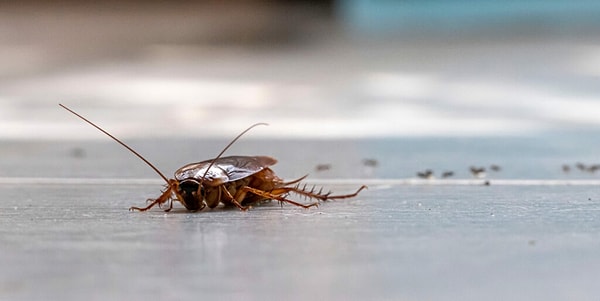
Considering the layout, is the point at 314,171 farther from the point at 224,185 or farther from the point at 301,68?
the point at 301,68

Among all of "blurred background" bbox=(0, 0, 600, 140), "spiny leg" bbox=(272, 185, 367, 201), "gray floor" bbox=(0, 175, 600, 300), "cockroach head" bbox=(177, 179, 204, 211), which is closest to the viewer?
"gray floor" bbox=(0, 175, 600, 300)

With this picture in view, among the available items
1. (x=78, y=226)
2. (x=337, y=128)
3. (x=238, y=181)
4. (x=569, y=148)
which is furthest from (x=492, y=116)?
(x=78, y=226)

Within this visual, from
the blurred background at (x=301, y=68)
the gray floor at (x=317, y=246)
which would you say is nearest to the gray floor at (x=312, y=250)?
the gray floor at (x=317, y=246)

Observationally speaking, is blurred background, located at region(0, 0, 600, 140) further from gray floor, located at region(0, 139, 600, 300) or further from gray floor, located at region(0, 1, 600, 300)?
gray floor, located at region(0, 139, 600, 300)

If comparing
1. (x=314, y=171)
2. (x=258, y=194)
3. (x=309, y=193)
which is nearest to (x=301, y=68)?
(x=314, y=171)

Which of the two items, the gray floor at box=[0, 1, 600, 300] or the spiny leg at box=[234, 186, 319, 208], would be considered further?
the spiny leg at box=[234, 186, 319, 208]

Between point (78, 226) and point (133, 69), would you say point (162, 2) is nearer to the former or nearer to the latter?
point (133, 69)

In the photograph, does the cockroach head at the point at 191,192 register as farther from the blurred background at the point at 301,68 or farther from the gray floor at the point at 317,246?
the blurred background at the point at 301,68

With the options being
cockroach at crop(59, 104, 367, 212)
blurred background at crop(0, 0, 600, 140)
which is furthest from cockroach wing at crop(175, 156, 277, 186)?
blurred background at crop(0, 0, 600, 140)

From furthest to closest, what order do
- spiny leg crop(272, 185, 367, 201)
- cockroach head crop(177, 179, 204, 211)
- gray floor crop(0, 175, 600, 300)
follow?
spiny leg crop(272, 185, 367, 201), cockroach head crop(177, 179, 204, 211), gray floor crop(0, 175, 600, 300)
